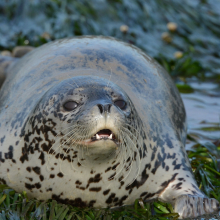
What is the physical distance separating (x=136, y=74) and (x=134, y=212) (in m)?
1.25

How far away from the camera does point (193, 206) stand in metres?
3.36

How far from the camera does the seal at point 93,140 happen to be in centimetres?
308

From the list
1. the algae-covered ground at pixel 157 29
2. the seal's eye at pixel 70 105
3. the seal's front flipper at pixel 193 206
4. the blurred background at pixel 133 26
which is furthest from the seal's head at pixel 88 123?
the blurred background at pixel 133 26

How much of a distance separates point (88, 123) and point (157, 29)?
19.4 ft

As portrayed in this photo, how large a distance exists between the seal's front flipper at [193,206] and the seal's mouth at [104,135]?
2.58 feet

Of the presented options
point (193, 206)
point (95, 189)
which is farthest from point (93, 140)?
point (193, 206)

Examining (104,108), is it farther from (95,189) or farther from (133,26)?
(133,26)

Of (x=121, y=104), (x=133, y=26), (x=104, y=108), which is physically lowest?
(x=104, y=108)

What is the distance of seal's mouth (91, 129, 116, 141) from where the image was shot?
2920mm

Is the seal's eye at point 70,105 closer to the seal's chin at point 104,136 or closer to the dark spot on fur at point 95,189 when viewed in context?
A: the seal's chin at point 104,136

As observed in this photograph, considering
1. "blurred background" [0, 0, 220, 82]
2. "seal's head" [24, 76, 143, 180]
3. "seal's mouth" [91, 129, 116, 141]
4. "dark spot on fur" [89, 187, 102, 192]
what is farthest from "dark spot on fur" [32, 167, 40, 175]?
"blurred background" [0, 0, 220, 82]

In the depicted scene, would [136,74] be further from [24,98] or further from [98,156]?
[98,156]

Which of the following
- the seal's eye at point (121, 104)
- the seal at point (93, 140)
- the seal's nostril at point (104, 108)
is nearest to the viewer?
the seal's nostril at point (104, 108)

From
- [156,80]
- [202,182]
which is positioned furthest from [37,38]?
[202,182]
